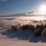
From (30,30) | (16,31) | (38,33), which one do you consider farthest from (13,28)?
(38,33)

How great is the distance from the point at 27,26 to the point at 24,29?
1305mm

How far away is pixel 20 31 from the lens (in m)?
25.2

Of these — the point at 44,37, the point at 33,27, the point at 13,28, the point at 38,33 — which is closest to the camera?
the point at 44,37

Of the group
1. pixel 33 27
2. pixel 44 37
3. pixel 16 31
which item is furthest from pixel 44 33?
pixel 16 31

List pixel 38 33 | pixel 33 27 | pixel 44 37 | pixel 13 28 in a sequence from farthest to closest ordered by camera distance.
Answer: pixel 13 28 → pixel 33 27 → pixel 38 33 → pixel 44 37

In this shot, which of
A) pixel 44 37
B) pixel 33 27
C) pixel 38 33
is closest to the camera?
pixel 44 37

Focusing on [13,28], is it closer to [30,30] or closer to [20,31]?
[20,31]

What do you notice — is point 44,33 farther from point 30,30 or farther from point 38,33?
point 30,30

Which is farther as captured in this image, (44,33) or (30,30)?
(30,30)

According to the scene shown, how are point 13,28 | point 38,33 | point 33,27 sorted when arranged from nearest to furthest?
point 38,33 < point 33,27 < point 13,28

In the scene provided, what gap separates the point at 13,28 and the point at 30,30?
4015mm

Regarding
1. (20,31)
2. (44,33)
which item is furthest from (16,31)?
(44,33)

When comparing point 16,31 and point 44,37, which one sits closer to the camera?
point 44,37

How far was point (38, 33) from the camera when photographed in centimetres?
2073
